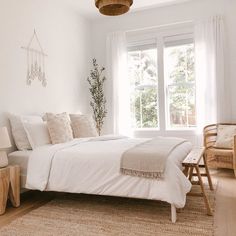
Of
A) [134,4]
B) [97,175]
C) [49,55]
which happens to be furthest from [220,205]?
[134,4]

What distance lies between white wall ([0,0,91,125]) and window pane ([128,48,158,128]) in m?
0.98

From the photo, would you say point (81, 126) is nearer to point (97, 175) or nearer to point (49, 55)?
point (49, 55)

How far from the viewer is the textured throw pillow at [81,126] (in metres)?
4.10

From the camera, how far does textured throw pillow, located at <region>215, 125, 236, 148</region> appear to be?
168 inches

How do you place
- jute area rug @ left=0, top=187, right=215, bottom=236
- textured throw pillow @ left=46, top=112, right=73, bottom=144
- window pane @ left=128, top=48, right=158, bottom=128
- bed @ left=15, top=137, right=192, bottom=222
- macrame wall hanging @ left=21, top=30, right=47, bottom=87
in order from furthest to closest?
1. window pane @ left=128, top=48, right=158, bottom=128
2. macrame wall hanging @ left=21, top=30, right=47, bottom=87
3. textured throw pillow @ left=46, top=112, right=73, bottom=144
4. bed @ left=15, top=137, right=192, bottom=222
5. jute area rug @ left=0, top=187, right=215, bottom=236

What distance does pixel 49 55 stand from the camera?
14.6 ft

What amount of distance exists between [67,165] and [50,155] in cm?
26

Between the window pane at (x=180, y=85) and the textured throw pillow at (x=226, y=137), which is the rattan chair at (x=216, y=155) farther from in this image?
the window pane at (x=180, y=85)

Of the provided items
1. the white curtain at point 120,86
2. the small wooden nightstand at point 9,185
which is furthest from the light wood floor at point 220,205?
the white curtain at point 120,86

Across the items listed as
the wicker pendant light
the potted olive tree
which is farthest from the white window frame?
the wicker pendant light

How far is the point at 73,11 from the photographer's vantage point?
5.14m

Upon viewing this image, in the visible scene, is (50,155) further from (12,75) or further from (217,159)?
(217,159)

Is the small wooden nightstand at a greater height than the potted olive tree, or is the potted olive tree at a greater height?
the potted olive tree

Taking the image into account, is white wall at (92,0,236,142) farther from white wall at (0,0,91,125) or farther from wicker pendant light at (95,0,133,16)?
wicker pendant light at (95,0,133,16)
